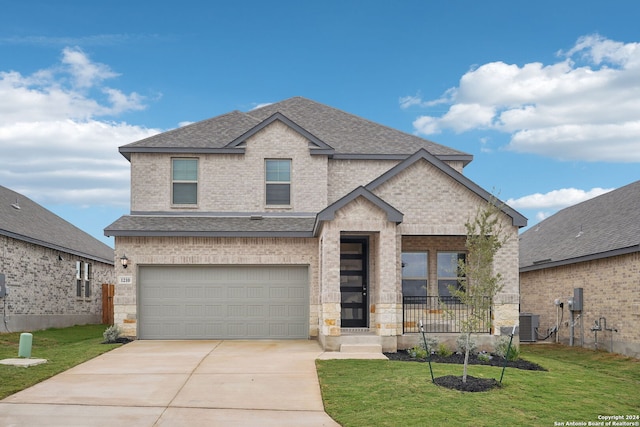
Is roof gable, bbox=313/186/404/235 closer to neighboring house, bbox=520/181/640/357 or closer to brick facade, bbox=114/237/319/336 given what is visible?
brick facade, bbox=114/237/319/336

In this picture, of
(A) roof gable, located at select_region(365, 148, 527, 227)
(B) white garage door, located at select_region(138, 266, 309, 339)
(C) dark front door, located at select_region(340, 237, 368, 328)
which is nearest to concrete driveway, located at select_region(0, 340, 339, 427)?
(C) dark front door, located at select_region(340, 237, 368, 328)

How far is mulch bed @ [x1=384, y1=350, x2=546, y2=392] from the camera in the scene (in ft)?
40.3

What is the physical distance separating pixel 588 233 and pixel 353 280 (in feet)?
30.5

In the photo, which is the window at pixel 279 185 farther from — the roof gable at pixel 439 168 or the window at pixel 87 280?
the window at pixel 87 280

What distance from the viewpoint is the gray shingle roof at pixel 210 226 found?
69.0ft

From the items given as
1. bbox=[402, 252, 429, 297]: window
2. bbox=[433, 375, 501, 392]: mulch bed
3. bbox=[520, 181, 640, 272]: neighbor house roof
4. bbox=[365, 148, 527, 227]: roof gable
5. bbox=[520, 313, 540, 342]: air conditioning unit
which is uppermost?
bbox=[365, 148, 527, 227]: roof gable

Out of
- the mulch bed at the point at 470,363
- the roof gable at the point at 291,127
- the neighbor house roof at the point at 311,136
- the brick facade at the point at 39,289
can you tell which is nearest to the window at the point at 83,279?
the brick facade at the point at 39,289

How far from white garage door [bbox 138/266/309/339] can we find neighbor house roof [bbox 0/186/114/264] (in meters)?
6.50

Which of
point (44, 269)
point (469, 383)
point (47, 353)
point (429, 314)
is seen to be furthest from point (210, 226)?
point (469, 383)

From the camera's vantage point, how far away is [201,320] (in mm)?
21469

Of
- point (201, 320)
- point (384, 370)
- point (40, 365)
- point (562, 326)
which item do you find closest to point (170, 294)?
point (201, 320)

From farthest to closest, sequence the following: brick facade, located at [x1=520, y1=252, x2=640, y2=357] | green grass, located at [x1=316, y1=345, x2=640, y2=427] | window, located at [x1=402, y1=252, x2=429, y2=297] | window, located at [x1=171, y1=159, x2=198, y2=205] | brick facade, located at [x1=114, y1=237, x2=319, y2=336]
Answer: window, located at [x1=171, y1=159, x2=198, y2=205] → brick facade, located at [x1=114, y1=237, x2=319, y2=336] → window, located at [x1=402, y1=252, x2=429, y2=297] → brick facade, located at [x1=520, y1=252, x2=640, y2=357] → green grass, located at [x1=316, y1=345, x2=640, y2=427]

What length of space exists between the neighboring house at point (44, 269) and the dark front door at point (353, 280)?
12.1m

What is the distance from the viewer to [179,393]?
12289mm
